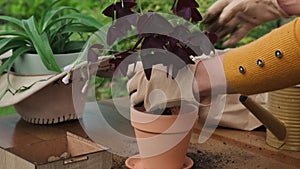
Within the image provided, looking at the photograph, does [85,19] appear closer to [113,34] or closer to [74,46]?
[74,46]

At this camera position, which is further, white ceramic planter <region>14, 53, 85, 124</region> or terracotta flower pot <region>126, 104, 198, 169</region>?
white ceramic planter <region>14, 53, 85, 124</region>

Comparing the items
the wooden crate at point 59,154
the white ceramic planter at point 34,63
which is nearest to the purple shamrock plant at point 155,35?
the wooden crate at point 59,154

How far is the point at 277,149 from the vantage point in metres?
1.35

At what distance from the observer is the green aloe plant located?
1447 millimetres

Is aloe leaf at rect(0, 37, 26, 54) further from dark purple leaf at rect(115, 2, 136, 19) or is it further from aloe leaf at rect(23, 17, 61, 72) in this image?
dark purple leaf at rect(115, 2, 136, 19)

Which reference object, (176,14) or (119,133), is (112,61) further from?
(119,133)

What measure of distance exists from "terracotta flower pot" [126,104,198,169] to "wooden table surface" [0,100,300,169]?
4.8 inches

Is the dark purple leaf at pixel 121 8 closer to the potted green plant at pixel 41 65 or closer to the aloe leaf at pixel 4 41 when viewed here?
the potted green plant at pixel 41 65

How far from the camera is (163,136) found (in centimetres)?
113

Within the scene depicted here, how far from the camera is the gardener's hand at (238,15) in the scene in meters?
1.37

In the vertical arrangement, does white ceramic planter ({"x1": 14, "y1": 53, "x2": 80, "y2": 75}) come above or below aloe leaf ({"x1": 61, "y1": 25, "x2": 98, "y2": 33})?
below

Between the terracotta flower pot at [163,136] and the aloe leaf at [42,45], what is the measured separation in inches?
12.9

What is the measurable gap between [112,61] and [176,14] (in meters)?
0.15

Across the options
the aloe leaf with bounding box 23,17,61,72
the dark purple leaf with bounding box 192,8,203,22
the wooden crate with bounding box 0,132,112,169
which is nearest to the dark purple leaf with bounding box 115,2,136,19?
the dark purple leaf with bounding box 192,8,203,22
